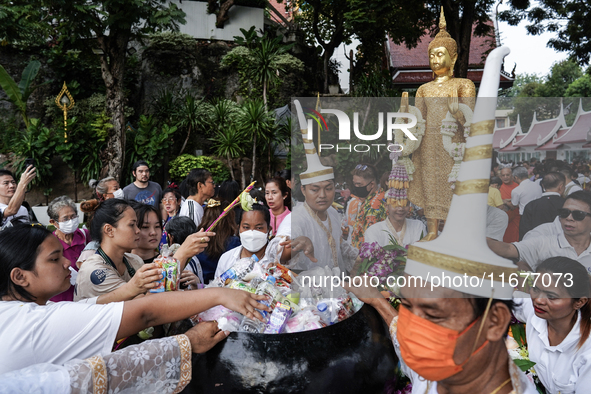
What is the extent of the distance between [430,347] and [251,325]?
846 millimetres

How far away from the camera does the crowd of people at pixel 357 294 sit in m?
1.13

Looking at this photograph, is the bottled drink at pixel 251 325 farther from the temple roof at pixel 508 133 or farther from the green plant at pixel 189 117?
the green plant at pixel 189 117

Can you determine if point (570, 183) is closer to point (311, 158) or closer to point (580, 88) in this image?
point (311, 158)

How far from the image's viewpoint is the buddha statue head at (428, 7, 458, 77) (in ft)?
10.0

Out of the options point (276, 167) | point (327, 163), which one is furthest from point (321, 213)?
point (276, 167)

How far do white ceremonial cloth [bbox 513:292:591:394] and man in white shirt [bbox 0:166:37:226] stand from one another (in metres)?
4.14

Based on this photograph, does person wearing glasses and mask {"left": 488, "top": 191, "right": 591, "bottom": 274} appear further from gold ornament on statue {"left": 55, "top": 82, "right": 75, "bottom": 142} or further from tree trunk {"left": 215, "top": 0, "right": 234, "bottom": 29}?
tree trunk {"left": 215, "top": 0, "right": 234, "bottom": 29}

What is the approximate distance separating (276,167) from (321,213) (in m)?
11.2

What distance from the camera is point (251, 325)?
1.74 meters

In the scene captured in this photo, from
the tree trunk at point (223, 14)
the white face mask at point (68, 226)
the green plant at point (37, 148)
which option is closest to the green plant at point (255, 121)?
the green plant at point (37, 148)

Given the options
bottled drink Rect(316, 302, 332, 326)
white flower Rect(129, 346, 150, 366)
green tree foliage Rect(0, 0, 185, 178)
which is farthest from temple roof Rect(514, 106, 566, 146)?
green tree foliage Rect(0, 0, 185, 178)

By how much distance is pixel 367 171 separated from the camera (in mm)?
1943

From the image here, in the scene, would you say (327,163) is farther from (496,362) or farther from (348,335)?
(496,362)

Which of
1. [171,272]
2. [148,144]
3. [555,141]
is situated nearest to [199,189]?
[171,272]
